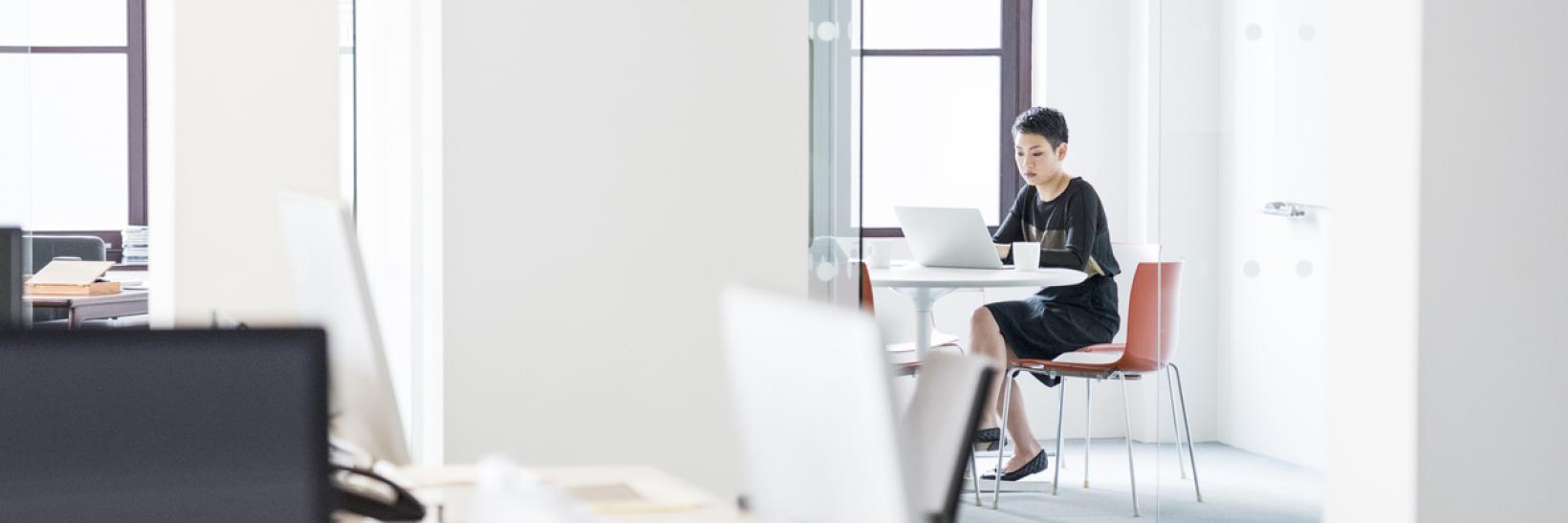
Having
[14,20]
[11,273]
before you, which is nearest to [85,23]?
[14,20]

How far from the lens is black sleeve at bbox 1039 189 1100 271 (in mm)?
4625

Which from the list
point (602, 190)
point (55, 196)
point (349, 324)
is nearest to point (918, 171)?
point (602, 190)

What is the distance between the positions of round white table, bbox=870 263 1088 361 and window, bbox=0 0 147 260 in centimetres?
389

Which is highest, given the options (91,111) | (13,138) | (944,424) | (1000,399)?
(91,111)

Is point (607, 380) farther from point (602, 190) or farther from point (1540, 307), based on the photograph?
point (1540, 307)

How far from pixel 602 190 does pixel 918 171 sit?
2.98 m

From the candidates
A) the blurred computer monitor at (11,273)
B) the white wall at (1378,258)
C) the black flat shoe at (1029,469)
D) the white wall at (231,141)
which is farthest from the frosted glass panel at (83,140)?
the white wall at (1378,258)

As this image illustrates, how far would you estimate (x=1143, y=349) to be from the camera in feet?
13.7

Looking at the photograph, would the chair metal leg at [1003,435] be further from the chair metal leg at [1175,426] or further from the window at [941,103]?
the window at [941,103]

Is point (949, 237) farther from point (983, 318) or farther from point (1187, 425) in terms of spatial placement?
point (1187, 425)

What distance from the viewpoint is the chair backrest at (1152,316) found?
392cm

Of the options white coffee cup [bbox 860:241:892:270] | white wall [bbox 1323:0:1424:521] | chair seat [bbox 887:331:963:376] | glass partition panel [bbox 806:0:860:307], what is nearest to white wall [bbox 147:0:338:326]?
glass partition panel [bbox 806:0:860:307]

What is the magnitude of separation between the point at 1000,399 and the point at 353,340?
12.9ft

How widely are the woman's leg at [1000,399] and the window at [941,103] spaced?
1.31m
